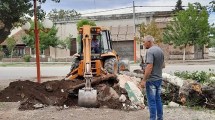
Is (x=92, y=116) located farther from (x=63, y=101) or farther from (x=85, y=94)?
(x=63, y=101)

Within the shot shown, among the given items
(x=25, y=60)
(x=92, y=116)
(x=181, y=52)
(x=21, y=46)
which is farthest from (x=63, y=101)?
(x=21, y=46)

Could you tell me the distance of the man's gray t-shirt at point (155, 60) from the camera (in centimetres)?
877

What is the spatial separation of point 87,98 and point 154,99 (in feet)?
8.20

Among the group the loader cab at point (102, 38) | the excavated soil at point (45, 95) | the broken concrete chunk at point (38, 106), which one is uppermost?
the loader cab at point (102, 38)

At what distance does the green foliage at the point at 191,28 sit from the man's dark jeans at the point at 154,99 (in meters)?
34.4

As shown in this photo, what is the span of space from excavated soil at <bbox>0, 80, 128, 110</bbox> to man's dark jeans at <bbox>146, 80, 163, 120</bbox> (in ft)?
6.54

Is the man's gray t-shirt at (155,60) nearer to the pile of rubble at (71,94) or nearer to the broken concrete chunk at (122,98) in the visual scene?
the pile of rubble at (71,94)

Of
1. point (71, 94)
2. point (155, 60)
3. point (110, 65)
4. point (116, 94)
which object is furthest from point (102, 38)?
point (155, 60)

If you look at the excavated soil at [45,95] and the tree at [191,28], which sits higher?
the tree at [191,28]

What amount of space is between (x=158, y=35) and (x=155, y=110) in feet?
123

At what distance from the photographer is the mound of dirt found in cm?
1112

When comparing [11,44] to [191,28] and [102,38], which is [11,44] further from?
[102,38]

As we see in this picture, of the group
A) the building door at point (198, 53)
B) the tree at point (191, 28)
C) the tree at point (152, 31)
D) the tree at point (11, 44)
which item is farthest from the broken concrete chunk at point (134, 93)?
the tree at point (11, 44)

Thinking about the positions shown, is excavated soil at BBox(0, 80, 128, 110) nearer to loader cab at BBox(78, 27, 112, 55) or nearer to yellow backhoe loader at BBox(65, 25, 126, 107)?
yellow backhoe loader at BBox(65, 25, 126, 107)
